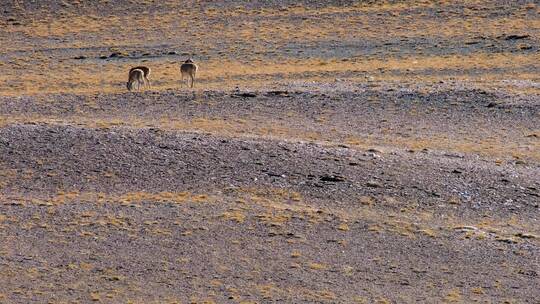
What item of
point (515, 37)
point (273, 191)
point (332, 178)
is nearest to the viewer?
point (273, 191)

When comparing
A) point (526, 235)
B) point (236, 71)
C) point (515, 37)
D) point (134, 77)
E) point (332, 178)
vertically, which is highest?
point (332, 178)

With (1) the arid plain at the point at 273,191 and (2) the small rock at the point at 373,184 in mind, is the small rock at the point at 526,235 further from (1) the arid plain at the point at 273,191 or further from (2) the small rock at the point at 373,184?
(2) the small rock at the point at 373,184

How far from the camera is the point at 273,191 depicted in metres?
22.7

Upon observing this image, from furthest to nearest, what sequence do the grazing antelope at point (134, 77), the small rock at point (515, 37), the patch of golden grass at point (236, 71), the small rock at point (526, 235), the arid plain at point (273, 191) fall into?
the small rock at point (515, 37)
the patch of golden grass at point (236, 71)
the grazing antelope at point (134, 77)
the small rock at point (526, 235)
the arid plain at point (273, 191)

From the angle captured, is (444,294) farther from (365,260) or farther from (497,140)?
(497,140)

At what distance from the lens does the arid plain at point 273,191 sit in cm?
1842

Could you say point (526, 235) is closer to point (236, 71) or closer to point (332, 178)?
point (332, 178)

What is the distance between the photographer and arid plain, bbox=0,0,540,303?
18422 mm

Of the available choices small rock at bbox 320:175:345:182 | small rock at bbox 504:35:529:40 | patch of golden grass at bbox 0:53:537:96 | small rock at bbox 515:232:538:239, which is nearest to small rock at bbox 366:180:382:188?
small rock at bbox 320:175:345:182

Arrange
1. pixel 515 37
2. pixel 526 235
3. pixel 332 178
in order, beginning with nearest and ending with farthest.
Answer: pixel 526 235 < pixel 332 178 < pixel 515 37

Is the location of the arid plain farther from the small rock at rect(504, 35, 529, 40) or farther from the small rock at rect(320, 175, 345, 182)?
the small rock at rect(504, 35, 529, 40)

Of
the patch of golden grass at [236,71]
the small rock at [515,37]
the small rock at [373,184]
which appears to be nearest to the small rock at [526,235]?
the small rock at [373,184]

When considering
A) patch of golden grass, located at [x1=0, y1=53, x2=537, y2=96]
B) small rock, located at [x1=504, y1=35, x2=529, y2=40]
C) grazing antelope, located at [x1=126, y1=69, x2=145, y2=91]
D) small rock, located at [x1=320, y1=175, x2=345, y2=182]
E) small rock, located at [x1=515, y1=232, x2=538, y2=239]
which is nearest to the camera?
small rock, located at [x1=515, y1=232, x2=538, y2=239]

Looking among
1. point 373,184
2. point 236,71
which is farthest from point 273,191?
point 236,71
